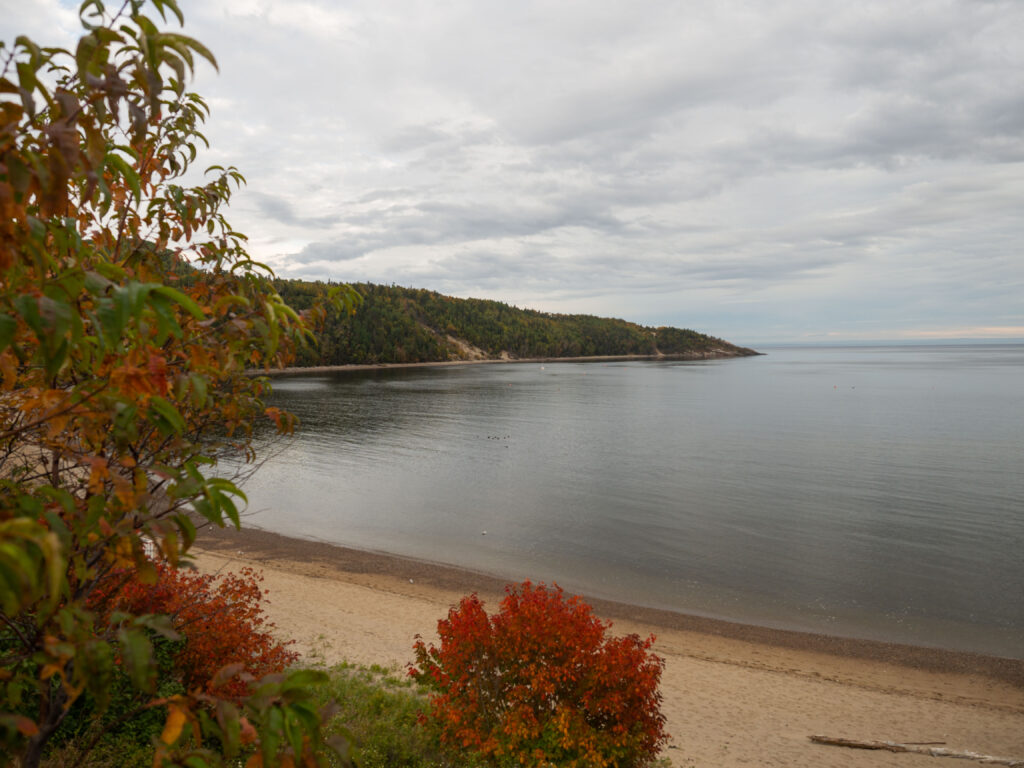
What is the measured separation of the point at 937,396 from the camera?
85.8 m

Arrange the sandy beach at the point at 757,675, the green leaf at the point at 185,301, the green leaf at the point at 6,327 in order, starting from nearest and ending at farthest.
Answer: the green leaf at the point at 6,327 → the green leaf at the point at 185,301 → the sandy beach at the point at 757,675

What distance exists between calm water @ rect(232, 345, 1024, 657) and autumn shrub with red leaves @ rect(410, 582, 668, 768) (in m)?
11.9

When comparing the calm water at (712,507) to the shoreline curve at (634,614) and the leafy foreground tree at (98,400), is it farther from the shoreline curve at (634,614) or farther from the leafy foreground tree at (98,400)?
the leafy foreground tree at (98,400)

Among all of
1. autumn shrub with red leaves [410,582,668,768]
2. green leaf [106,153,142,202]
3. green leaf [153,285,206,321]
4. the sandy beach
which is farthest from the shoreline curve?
green leaf [153,285,206,321]

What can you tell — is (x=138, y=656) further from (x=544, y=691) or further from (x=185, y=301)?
(x=544, y=691)

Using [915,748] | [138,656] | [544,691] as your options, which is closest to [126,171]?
[138,656]

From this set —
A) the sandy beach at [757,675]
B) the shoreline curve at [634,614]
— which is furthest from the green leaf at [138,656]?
the shoreline curve at [634,614]

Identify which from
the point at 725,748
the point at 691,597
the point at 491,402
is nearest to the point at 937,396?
the point at 491,402

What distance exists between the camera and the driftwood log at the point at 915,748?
11.2 m

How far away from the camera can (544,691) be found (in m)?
8.50

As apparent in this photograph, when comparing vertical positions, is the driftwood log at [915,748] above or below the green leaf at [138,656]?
below

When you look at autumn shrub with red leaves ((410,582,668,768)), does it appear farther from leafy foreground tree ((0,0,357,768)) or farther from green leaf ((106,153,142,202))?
green leaf ((106,153,142,202))

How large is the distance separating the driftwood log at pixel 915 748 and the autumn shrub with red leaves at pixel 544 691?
5.05 meters

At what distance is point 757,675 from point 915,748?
149 inches
